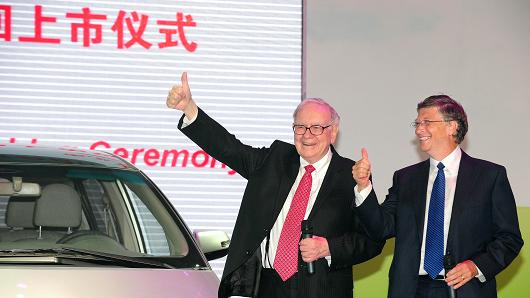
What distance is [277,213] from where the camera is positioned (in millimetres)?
3986

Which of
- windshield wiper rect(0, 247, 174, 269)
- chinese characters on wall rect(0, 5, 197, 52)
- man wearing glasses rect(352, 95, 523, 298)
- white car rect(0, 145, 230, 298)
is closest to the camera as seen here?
white car rect(0, 145, 230, 298)

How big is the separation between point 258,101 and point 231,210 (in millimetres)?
793

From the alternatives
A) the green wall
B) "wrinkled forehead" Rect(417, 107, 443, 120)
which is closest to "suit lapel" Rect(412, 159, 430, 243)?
"wrinkled forehead" Rect(417, 107, 443, 120)

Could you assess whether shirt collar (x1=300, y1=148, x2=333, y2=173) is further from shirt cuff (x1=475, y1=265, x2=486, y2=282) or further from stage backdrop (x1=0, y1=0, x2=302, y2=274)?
stage backdrop (x1=0, y1=0, x2=302, y2=274)

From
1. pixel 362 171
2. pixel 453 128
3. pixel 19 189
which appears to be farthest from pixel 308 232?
pixel 19 189

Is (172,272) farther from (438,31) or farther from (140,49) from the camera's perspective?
(438,31)

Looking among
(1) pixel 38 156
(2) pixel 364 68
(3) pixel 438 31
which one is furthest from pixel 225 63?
(1) pixel 38 156

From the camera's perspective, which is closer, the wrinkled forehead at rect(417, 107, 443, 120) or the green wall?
the wrinkled forehead at rect(417, 107, 443, 120)

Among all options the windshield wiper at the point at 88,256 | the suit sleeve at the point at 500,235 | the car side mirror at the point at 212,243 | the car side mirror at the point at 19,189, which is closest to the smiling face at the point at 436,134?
the suit sleeve at the point at 500,235

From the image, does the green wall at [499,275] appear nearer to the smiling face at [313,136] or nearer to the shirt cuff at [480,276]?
the smiling face at [313,136]

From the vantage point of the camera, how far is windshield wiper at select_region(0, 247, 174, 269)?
11.4 ft

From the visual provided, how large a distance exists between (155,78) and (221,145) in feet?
9.16

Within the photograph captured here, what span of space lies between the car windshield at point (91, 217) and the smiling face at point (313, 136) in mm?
588

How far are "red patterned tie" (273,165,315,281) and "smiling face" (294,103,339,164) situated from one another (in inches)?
3.5
